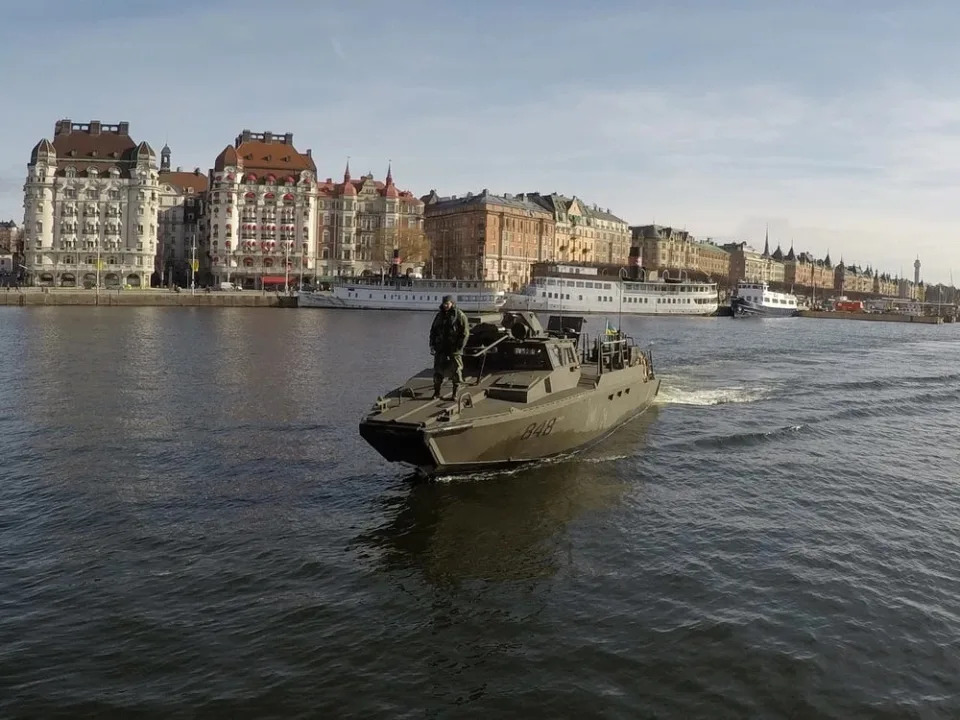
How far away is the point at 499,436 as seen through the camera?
19.5m

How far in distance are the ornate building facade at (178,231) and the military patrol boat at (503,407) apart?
5434 inches

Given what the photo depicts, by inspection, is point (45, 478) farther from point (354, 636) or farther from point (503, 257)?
point (503, 257)

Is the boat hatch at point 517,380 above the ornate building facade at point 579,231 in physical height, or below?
below

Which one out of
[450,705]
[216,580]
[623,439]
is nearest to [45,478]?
[216,580]

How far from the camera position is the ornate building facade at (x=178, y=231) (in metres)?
153

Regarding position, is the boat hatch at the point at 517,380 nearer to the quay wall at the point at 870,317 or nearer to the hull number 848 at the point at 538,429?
the hull number 848 at the point at 538,429

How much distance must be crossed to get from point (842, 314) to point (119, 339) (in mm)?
158755

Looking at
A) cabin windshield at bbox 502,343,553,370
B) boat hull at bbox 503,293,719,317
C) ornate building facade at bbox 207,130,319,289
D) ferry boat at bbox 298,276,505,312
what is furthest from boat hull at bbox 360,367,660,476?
ornate building facade at bbox 207,130,319,289

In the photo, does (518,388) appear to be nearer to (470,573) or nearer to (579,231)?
(470,573)

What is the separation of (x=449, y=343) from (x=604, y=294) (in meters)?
121

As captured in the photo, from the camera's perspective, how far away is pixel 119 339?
192 ft

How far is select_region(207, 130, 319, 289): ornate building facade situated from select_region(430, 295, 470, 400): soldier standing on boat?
403 feet

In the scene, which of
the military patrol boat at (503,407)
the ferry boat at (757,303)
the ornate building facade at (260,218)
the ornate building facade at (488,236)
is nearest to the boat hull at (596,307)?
the ferry boat at (757,303)

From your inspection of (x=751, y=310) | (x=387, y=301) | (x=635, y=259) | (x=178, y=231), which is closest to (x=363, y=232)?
(x=387, y=301)
